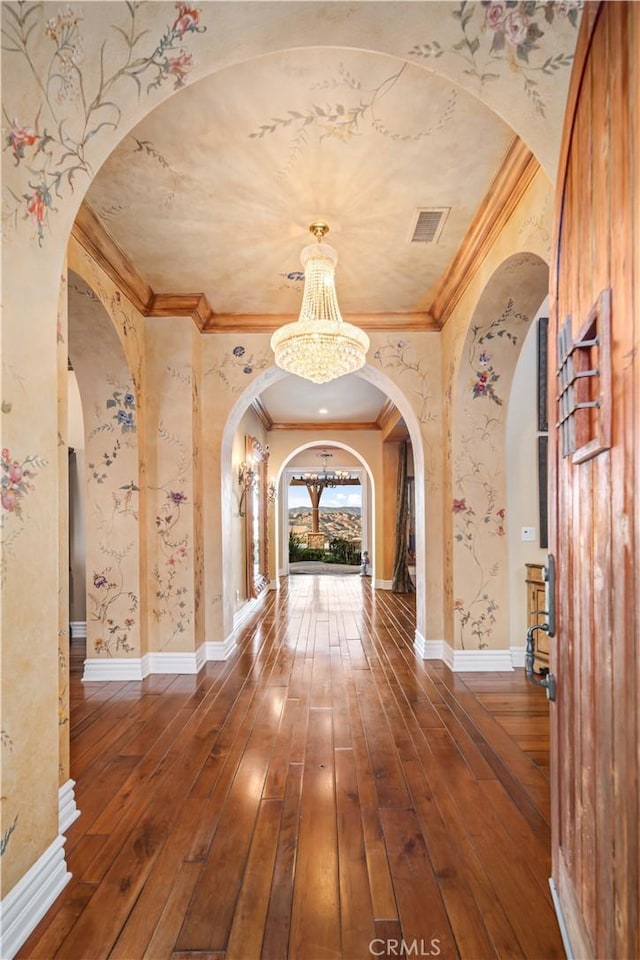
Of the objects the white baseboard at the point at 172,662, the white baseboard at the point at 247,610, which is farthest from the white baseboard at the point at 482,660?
the white baseboard at the point at 247,610

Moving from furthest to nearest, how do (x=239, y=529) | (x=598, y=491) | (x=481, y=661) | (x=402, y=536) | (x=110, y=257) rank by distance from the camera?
(x=402, y=536) → (x=239, y=529) → (x=481, y=661) → (x=110, y=257) → (x=598, y=491)

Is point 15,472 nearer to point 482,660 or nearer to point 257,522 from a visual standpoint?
point 482,660

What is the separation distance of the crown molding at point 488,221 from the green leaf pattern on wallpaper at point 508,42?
0.92m

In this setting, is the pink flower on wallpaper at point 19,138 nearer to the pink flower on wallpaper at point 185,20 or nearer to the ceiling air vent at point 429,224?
the pink flower on wallpaper at point 185,20

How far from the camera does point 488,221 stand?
9.04ft

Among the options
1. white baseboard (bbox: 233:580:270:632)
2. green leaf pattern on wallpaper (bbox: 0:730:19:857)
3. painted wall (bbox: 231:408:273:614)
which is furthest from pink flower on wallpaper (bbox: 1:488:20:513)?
painted wall (bbox: 231:408:273:614)

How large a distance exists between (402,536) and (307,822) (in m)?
6.44

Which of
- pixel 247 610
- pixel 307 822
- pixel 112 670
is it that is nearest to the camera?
pixel 307 822

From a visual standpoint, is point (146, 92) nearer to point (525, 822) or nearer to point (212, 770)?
point (212, 770)

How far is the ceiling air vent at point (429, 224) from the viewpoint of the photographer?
9.09 ft

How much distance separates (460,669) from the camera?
150 inches

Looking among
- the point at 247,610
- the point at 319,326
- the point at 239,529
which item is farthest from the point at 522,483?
the point at 247,610

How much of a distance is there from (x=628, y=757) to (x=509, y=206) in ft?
8.42

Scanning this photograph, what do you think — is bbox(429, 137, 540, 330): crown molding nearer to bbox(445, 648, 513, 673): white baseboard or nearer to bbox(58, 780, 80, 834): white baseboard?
bbox(445, 648, 513, 673): white baseboard
